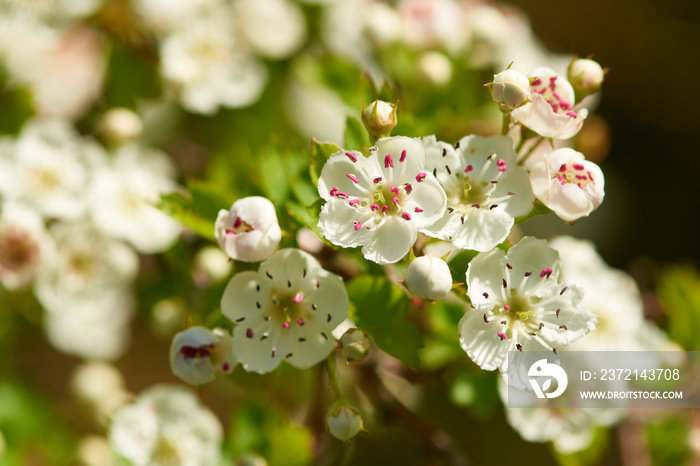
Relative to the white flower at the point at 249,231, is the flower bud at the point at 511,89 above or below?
above

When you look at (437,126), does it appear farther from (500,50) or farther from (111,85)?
(111,85)

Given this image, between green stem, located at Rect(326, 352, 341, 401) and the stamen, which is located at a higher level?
the stamen

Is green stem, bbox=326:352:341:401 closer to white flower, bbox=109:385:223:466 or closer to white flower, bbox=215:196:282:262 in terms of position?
white flower, bbox=215:196:282:262

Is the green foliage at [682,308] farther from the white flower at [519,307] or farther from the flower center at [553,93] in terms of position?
the flower center at [553,93]

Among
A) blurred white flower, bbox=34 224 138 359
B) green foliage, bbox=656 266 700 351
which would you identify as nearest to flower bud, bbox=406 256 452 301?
blurred white flower, bbox=34 224 138 359

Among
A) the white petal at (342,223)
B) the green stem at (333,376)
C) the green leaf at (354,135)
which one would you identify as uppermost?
the green leaf at (354,135)

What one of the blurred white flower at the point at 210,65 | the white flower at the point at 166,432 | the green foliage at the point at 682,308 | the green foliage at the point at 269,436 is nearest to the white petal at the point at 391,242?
the green foliage at the point at 269,436

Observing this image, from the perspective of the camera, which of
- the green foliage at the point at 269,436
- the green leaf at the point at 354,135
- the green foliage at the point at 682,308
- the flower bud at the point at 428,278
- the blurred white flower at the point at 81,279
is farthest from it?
the green foliage at the point at 682,308
